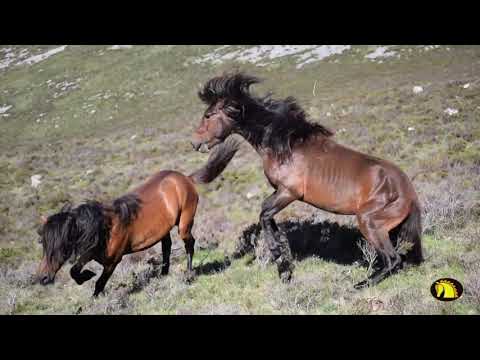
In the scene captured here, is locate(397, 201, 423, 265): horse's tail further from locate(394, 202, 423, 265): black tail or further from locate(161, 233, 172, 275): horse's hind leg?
locate(161, 233, 172, 275): horse's hind leg

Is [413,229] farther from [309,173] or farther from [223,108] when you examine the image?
[223,108]

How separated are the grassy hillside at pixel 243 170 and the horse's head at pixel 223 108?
2.12 meters

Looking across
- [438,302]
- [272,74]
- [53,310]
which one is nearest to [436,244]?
[438,302]

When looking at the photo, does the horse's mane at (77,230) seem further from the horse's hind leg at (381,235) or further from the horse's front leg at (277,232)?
the horse's hind leg at (381,235)

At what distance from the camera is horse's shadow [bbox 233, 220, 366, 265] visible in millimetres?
6766

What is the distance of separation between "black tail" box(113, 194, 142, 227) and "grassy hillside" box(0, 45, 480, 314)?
117 cm

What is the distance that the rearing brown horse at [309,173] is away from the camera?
5.15 m

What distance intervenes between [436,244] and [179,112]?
92.5 ft

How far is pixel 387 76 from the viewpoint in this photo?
102 ft

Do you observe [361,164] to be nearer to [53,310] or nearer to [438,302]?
[438,302]

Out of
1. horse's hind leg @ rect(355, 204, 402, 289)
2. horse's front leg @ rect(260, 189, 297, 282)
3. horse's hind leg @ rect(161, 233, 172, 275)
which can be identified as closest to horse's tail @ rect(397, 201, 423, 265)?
horse's hind leg @ rect(355, 204, 402, 289)

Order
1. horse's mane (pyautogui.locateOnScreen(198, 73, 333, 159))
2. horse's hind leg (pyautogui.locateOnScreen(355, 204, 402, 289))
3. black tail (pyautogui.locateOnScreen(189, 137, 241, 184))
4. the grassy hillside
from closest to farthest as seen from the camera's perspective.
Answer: horse's hind leg (pyautogui.locateOnScreen(355, 204, 402, 289)), the grassy hillside, horse's mane (pyautogui.locateOnScreen(198, 73, 333, 159)), black tail (pyautogui.locateOnScreen(189, 137, 241, 184))

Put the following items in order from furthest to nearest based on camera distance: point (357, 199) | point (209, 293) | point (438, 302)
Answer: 1. point (209, 293)
2. point (357, 199)
3. point (438, 302)

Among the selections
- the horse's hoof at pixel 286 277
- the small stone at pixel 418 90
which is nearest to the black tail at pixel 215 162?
the horse's hoof at pixel 286 277
